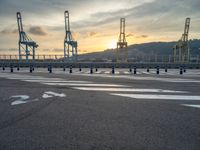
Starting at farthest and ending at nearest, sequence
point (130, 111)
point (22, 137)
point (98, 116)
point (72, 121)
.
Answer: point (130, 111) < point (98, 116) < point (72, 121) < point (22, 137)

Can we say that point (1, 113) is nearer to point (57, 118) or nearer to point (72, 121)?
point (57, 118)

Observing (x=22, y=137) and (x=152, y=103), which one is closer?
(x=22, y=137)

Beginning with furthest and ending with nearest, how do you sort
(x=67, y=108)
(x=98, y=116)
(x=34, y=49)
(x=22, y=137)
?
(x=34, y=49), (x=67, y=108), (x=98, y=116), (x=22, y=137)

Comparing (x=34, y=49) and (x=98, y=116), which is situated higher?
(x=34, y=49)

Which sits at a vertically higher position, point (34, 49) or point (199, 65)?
point (34, 49)

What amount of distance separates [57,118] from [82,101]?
1976 mm

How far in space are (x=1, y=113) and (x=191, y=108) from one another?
5.23 metres

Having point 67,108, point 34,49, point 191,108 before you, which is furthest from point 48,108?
point 34,49

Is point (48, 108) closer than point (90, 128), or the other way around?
point (90, 128)

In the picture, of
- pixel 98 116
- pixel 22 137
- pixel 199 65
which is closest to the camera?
pixel 22 137

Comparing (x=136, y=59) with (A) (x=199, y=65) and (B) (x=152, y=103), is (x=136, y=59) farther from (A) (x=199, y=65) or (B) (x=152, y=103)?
(B) (x=152, y=103)

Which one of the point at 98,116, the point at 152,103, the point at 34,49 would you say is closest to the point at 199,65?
the point at 152,103

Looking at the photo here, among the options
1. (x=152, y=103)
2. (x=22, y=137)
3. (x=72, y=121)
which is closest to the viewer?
(x=22, y=137)

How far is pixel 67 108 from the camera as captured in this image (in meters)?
5.81
